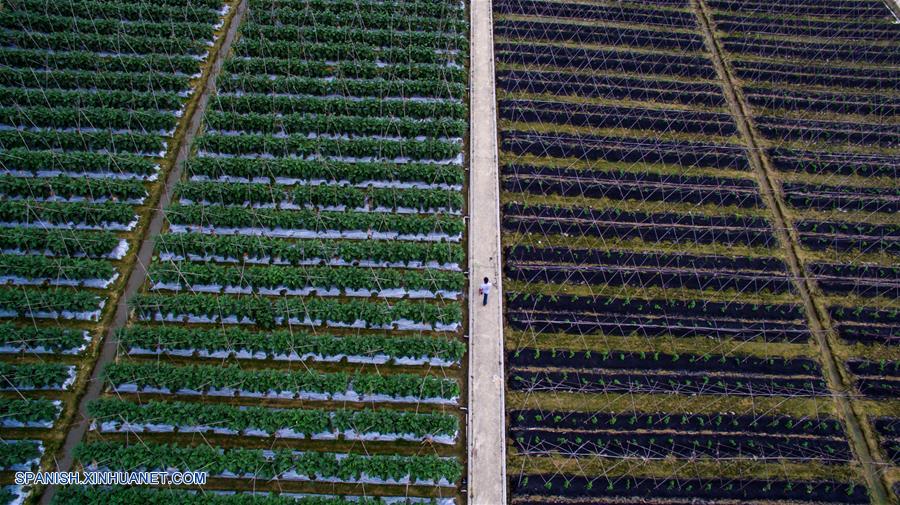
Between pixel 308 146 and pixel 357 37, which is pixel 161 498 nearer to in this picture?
pixel 308 146

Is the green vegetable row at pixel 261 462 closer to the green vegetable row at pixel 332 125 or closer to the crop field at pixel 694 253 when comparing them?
the crop field at pixel 694 253

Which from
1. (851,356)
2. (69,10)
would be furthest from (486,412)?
(69,10)

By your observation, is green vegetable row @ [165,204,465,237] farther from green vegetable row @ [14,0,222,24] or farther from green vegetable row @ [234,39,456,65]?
green vegetable row @ [14,0,222,24]

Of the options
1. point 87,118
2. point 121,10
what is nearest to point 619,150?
point 87,118

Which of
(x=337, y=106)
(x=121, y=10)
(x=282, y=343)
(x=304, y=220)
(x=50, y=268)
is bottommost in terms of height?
(x=282, y=343)

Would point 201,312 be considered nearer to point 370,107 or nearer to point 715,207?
point 370,107

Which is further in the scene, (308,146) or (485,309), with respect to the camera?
(308,146)

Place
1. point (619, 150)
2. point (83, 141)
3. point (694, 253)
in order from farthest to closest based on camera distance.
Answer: point (619, 150) → point (83, 141) → point (694, 253)
